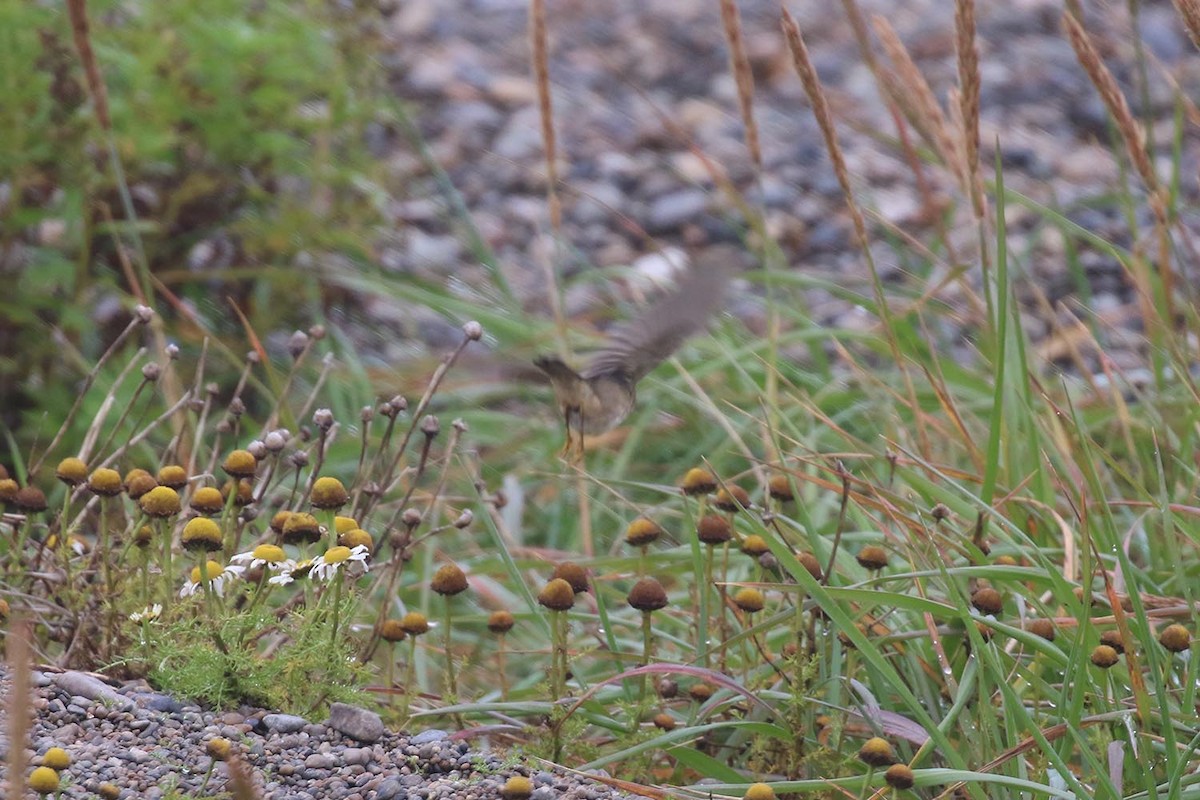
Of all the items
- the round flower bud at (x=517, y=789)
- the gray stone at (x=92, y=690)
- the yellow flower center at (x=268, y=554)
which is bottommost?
the round flower bud at (x=517, y=789)

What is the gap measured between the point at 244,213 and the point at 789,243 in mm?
1977

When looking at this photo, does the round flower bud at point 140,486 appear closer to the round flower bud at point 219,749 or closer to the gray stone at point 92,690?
the gray stone at point 92,690

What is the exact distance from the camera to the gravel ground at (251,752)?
166 centimetres

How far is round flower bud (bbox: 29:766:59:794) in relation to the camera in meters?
1.42

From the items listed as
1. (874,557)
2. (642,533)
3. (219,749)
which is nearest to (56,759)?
(219,749)

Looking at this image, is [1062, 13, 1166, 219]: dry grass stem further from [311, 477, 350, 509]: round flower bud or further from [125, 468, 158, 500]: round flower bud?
[125, 468, 158, 500]: round flower bud

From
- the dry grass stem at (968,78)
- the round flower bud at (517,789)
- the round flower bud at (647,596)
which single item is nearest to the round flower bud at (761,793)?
the round flower bud at (517,789)

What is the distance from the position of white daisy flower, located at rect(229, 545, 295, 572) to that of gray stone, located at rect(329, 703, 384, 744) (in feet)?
0.60

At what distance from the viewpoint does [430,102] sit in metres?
6.35

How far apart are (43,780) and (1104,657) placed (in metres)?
1.16

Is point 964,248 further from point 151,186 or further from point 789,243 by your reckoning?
point 151,186

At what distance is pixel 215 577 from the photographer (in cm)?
187

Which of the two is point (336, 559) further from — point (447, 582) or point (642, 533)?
point (642, 533)

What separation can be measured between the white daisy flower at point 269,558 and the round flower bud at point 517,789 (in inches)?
14.5
